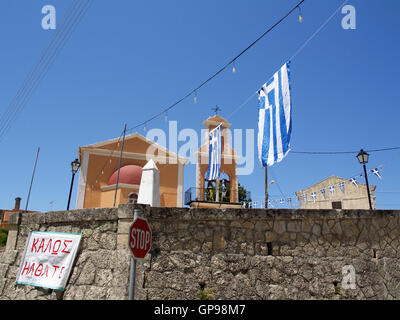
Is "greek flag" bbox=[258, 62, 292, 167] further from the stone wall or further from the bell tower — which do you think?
the bell tower

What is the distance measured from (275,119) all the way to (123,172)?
42.0ft

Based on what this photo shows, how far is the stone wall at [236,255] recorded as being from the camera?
5.28 m

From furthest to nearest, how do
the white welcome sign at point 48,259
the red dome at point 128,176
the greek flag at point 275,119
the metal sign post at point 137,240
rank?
1. the red dome at point 128,176
2. the greek flag at point 275,119
3. the white welcome sign at point 48,259
4. the metal sign post at point 137,240

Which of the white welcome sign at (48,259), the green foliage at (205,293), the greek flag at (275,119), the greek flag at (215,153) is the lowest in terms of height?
the green foliage at (205,293)

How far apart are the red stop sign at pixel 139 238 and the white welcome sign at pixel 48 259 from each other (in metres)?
2.64

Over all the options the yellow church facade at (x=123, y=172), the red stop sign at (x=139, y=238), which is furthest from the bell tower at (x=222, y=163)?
the red stop sign at (x=139, y=238)

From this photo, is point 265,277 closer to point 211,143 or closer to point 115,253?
point 115,253

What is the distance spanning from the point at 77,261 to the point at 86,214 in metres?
0.88

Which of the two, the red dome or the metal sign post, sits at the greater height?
the red dome

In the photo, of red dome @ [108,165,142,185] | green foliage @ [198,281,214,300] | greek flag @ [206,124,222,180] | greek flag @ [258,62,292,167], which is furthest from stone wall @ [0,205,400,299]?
red dome @ [108,165,142,185]

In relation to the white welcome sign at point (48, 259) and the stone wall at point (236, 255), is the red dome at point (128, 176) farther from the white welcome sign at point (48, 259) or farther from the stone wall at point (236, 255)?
the stone wall at point (236, 255)

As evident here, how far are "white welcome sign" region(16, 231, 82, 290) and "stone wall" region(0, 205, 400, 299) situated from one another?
15cm

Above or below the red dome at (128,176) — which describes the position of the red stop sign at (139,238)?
below

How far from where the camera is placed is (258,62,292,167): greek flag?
23.5ft
